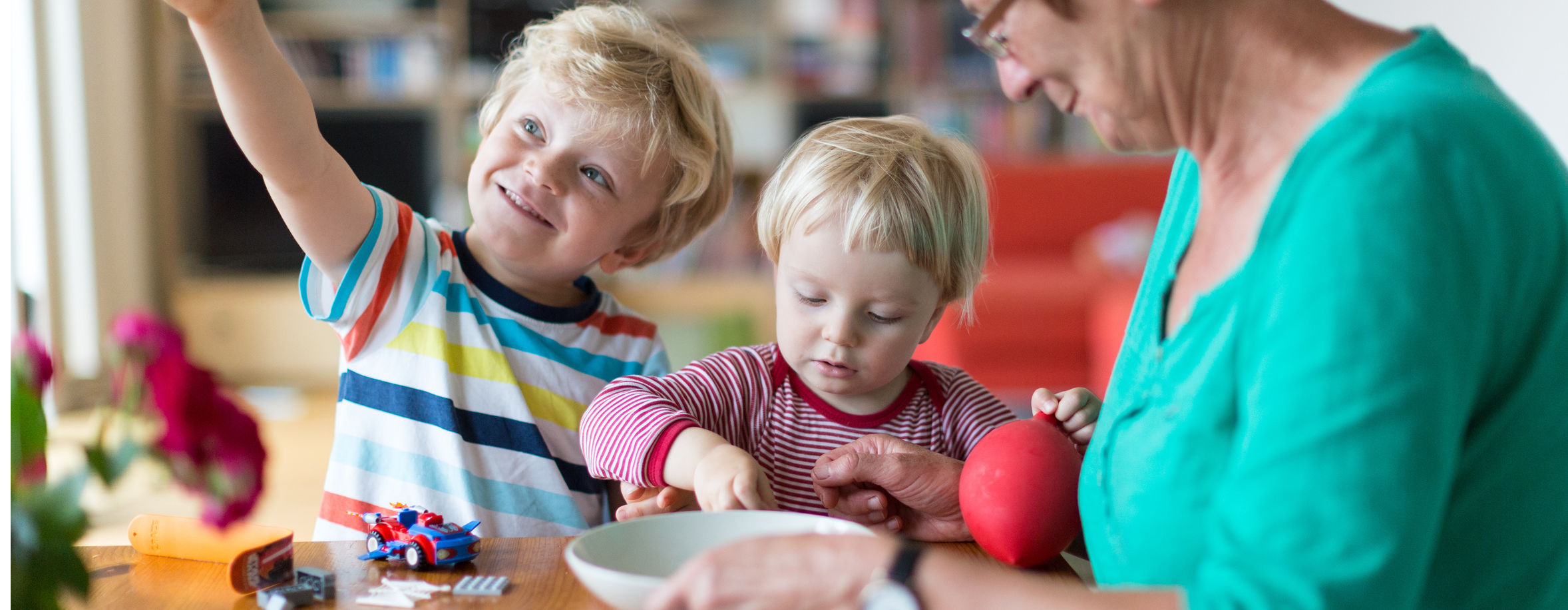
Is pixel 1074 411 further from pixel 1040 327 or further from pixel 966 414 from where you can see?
pixel 1040 327

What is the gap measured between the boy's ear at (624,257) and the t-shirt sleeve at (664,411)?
1.02 ft

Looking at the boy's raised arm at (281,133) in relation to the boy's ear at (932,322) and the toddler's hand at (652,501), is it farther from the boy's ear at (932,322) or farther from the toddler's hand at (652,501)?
the boy's ear at (932,322)

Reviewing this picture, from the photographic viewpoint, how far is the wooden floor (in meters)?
0.50

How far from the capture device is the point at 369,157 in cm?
536

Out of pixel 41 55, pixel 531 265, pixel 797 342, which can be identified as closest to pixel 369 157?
pixel 41 55

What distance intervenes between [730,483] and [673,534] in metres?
0.07

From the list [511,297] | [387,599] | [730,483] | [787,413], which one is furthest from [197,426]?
[511,297]

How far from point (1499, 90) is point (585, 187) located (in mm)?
887

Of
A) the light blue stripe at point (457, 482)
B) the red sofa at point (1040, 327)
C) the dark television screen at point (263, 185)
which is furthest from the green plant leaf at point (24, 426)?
the dark television screen at point (263, 185)

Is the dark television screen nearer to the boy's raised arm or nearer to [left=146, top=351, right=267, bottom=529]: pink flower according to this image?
the boy's raised arm

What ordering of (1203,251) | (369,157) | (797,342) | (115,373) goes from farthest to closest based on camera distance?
1. (369,157)
2. (797,342)
3. (1203,251)
4. (115,373)

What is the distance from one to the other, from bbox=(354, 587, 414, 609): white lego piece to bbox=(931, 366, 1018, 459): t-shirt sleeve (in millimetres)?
559

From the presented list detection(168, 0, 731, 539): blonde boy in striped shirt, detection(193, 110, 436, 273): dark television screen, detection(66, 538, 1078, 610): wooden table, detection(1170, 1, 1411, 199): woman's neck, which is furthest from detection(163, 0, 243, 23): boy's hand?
detection(193, 110, 436, 273): dark television screen

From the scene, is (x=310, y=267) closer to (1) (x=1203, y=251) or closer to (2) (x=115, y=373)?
(2) (x=115, y=373)
